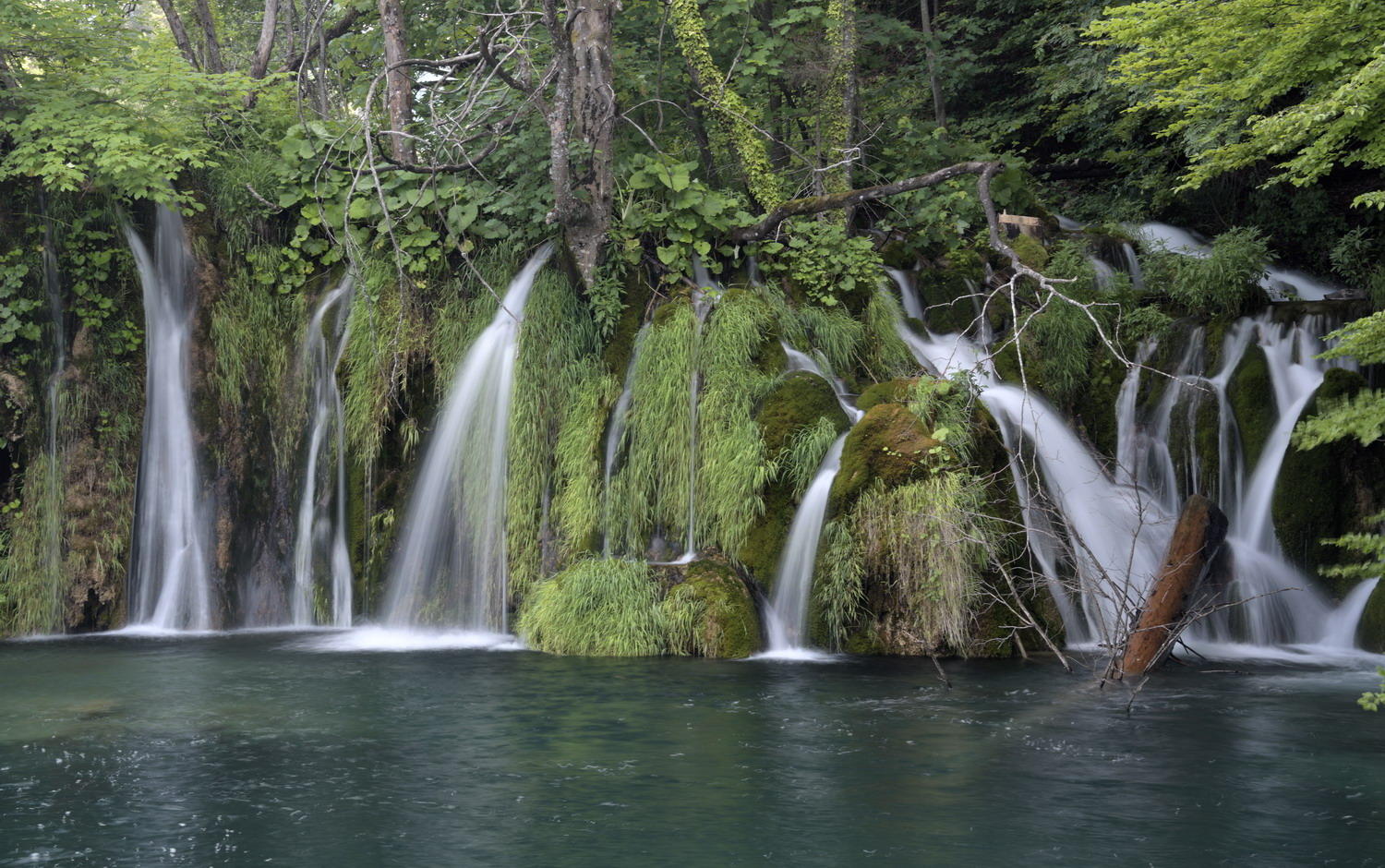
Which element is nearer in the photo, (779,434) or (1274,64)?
(1274,64)

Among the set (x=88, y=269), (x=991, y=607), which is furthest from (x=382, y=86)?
(x=991, y=607)

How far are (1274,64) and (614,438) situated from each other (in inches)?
232

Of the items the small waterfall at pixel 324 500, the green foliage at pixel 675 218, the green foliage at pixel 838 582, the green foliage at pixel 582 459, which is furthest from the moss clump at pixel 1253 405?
the small waterfall at pixel 324 500

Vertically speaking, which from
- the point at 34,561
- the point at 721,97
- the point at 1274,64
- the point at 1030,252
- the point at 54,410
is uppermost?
the point at 721,97

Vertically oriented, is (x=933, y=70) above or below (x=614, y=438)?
above

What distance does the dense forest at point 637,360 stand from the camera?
9539 mm

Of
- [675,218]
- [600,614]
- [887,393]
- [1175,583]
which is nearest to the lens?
[1175,583]

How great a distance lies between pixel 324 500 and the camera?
11.6 metres

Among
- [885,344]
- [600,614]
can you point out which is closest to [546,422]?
[600,614]

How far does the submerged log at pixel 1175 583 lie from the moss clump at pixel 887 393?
7.68 feet

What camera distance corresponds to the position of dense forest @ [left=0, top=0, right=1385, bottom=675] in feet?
31.3

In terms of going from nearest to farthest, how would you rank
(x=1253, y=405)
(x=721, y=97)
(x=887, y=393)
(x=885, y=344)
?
(x=887, y=393) < (x=1253, y=405) < (x=885, y=344) < (x=721, y=97)

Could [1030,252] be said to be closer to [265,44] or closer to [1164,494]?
[1164,494]

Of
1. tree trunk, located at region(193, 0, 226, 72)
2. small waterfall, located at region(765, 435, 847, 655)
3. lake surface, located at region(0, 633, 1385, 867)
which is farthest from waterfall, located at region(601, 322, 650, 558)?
tree trunk, located at region(193, 0, 226, 72)
